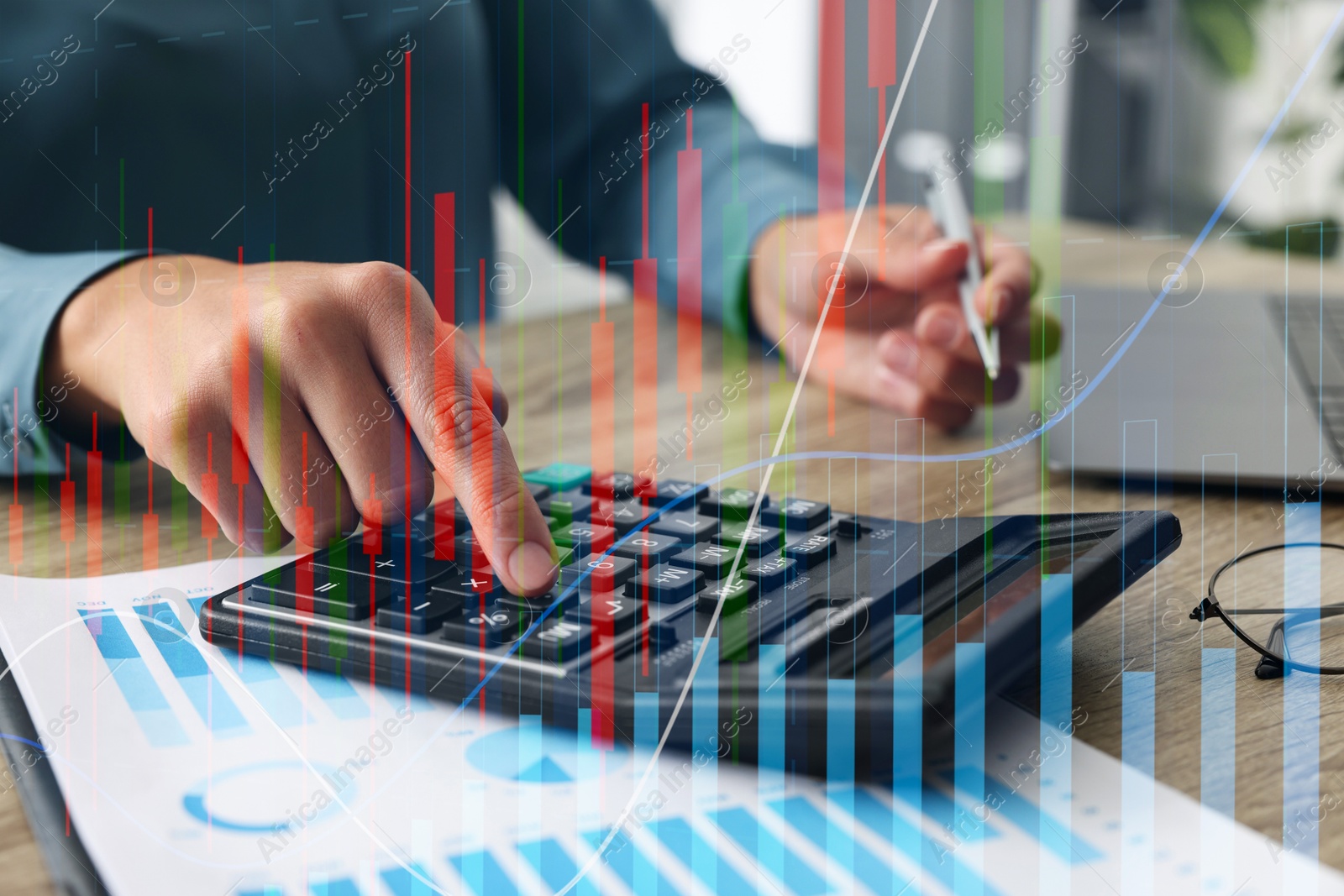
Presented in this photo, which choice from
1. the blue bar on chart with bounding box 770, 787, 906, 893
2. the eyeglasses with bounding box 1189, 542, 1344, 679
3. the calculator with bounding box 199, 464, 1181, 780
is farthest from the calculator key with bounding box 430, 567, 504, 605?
the eyeglasses with bounding box 1189, 542, 1344, 679

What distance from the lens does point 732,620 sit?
0.27 meters

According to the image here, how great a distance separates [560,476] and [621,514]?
47 millimetres

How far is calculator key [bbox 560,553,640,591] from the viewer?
0.29m

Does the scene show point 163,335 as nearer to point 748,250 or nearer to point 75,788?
point 75,788

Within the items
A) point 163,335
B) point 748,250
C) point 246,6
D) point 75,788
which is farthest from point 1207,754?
point 246,6

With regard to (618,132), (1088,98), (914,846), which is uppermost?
(1088,98)

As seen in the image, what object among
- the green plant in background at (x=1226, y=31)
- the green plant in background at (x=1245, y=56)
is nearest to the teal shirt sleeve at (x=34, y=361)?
the green plant in background at (x=1245, y=56)

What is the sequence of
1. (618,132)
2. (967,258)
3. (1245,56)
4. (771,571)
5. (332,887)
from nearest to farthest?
(332,887)
(771,571)
(967,258)
(618,132)
(1245,56)

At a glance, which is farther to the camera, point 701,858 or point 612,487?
point 612,487

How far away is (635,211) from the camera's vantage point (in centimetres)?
89

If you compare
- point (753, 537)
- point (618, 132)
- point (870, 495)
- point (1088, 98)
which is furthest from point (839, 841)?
point (1088, 98)

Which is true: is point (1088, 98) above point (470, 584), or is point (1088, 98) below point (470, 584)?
above

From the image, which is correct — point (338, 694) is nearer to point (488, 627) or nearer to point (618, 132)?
point (488, 627)

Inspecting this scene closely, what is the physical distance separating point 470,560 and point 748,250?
17.7 inches
